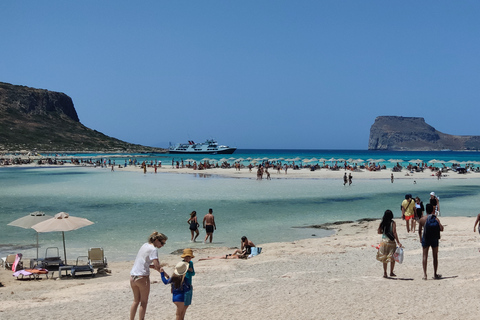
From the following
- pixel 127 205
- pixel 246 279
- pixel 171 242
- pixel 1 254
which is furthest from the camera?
pixel 127 205

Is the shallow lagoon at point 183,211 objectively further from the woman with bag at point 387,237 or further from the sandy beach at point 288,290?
the woman with bag at point 387,237

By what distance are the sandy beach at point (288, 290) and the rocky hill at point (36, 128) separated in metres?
151

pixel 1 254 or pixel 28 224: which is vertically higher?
pixel 28 224

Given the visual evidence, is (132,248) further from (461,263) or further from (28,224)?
(461,263)

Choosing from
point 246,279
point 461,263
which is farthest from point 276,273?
point 461,263

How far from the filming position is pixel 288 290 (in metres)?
9.21

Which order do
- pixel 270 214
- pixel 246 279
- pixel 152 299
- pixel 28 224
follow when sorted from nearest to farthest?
pixel 152 299
pixel 246 279
pixel 28 224
pixel 270 214

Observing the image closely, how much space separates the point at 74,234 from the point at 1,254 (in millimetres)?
3472

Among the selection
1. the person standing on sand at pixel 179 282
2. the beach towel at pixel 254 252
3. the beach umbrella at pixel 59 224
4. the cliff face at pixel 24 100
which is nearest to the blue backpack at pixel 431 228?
the beach towel at pixel 254 252

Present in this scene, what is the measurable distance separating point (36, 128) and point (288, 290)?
18538 centimetres

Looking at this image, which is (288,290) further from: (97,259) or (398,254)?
(97,259)

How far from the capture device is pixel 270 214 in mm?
23016

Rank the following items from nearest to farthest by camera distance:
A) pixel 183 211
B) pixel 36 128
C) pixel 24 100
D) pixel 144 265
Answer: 1. pixel 144 265
2. pixel 183 211
3. pixel 36 128
4. pixel 24 100

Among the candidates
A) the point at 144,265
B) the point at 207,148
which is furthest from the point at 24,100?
the point at 144,265
